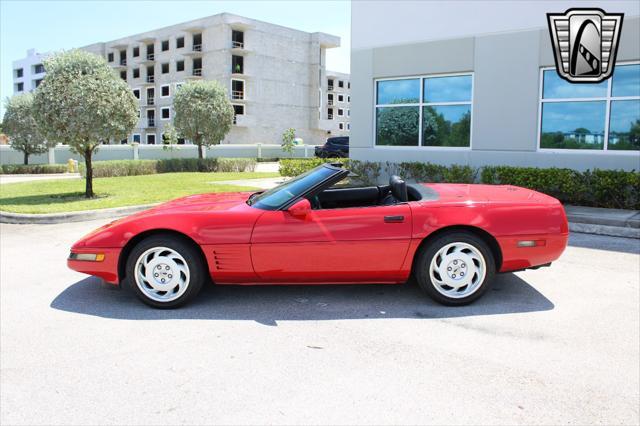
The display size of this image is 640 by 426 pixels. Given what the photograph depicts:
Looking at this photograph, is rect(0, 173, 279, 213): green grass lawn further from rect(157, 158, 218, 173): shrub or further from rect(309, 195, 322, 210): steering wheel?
rect(309, 195, 322, 210): steering wheel

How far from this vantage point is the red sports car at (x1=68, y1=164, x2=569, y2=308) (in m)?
4.80

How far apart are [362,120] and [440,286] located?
1073 cm

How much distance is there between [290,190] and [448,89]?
9.59 metres

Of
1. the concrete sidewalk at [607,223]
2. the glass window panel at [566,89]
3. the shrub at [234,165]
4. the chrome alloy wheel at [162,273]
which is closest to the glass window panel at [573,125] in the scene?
the glass window panel at [566,89]

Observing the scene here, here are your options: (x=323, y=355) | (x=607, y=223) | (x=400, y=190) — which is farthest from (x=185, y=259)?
(x=607, y=223)

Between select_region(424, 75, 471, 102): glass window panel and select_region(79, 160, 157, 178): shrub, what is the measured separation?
1310cm

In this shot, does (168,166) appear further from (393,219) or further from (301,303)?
(393,219)

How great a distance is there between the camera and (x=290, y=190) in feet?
16.9

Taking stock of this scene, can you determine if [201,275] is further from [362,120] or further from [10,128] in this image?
[10,128]

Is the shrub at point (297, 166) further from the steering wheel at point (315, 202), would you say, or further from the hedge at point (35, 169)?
the hedge at point (35, 169)

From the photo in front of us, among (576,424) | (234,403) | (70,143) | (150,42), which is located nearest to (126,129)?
(70,143)

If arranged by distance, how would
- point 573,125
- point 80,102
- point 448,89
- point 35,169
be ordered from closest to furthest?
point 573,125
point 80,102
point 448,89
point 35,169

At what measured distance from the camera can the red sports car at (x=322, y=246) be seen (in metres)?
4.80

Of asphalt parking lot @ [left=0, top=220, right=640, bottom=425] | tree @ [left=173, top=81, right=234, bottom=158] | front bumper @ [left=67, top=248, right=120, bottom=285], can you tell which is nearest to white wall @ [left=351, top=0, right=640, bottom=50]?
asphalt parking lot @ [left=0, top=220, right=640, bottom=425]
